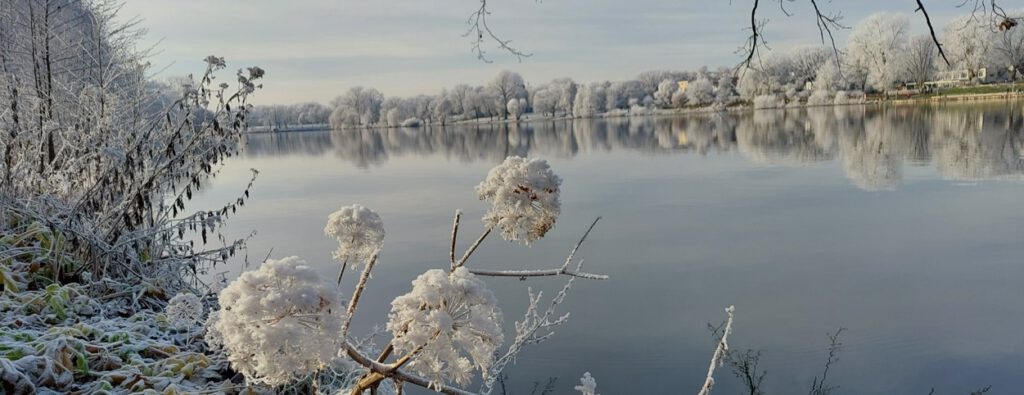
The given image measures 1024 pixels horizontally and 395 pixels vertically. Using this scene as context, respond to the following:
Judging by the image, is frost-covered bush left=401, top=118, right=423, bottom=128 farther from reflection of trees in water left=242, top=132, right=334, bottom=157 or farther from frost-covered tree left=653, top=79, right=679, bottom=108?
frost-covered tree left=653, top=79, right=679, bottom=108

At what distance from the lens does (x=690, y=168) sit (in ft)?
68.2

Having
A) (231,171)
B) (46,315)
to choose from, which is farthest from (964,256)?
(231,171)

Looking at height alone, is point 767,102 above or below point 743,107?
above

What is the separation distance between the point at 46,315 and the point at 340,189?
610 inches

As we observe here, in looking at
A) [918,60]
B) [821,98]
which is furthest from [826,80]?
[918,60]

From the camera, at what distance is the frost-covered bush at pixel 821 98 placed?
67.3 meters

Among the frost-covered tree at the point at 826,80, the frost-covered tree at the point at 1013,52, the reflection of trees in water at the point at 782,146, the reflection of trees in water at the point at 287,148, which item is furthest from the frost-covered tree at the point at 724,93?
the reflection of trees in water at the point at 287,148

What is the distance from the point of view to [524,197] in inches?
86.4

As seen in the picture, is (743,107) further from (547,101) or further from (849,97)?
(547,101)

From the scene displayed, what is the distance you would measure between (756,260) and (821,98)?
6490 centimetres

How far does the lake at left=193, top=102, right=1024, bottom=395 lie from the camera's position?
6488 millimetres

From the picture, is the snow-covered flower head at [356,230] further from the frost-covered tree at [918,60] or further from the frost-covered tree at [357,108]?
the frost-covered tree at [357,108]

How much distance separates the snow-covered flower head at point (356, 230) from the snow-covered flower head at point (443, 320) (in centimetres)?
54

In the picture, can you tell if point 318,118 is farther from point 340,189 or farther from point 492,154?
point 340,189
